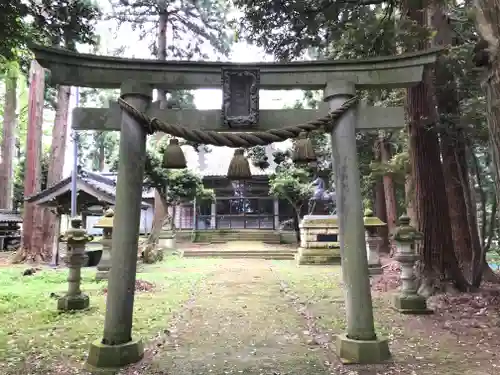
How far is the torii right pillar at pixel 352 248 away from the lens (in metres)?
4.53

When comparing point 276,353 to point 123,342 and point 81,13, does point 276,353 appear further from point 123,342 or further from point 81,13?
point 81,13

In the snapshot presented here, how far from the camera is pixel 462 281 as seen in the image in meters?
8.00

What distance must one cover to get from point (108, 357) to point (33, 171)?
13.8 m

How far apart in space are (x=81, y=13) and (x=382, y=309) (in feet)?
24.5

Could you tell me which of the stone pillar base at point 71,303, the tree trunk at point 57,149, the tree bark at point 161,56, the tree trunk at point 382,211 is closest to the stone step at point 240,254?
the tree bark at point 161,56

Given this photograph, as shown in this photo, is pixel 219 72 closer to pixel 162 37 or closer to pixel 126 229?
pixel 126 229

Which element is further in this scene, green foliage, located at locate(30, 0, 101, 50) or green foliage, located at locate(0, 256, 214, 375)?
green foliage, located at locate(30, 0, 101, 50)

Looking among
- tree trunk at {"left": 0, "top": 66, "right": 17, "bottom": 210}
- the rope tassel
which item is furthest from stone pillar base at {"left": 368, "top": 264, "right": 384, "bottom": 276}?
tree trunk at {"left": 0, "top": 66, "right": 17, "bottom": 210}

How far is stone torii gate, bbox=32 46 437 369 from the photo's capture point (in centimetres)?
454

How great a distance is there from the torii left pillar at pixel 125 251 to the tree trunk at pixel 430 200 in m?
5.58

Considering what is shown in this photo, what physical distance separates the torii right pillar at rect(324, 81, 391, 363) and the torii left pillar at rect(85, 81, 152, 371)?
228 centimetres

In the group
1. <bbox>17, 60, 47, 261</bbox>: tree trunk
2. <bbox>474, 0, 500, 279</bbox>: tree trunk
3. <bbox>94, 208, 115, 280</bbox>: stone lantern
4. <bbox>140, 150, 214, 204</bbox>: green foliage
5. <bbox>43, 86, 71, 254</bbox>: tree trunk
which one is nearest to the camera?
<bbox>474, 0, 500, 279</bbox>: tree trunk

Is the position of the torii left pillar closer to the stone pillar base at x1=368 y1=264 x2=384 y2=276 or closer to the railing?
the stone pillar base at x1=368 y1=264 x2=384 y2=276

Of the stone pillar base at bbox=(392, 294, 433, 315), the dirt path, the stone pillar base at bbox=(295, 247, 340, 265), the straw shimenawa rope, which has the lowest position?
the dirt path
